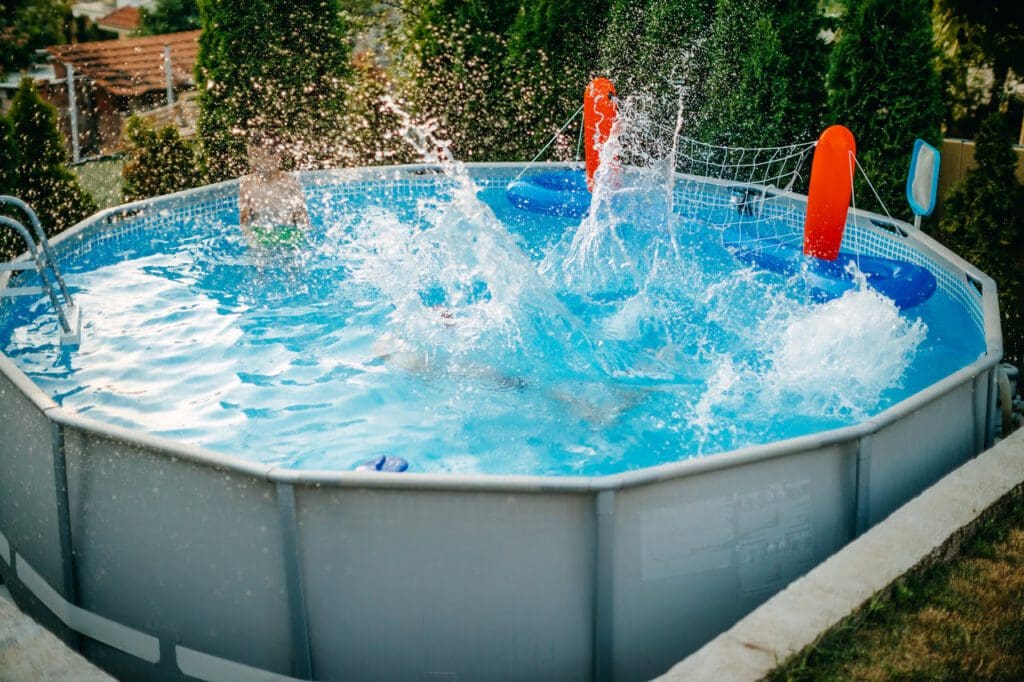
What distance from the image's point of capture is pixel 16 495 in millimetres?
4953

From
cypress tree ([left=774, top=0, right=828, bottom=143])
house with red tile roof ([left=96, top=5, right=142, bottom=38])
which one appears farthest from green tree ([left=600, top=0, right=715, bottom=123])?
house with red tile roof ([left=96, top=5, right=142, bottom=38])

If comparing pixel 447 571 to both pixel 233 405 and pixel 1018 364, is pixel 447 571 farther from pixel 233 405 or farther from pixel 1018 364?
pixel 1018 364

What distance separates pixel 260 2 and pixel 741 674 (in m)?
11.1

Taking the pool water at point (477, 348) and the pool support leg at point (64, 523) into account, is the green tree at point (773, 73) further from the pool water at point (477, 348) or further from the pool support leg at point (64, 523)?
the pool support leg at point (64, 523)

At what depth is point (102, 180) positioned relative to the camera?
45.0 feet

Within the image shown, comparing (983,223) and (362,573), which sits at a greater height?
(983,223)

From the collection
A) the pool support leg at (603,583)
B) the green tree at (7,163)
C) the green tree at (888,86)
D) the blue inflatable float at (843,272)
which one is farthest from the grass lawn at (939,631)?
the green tree at (7,163)

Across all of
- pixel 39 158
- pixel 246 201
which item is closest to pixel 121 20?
pixel 39 158

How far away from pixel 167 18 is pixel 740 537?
39485 millimetres

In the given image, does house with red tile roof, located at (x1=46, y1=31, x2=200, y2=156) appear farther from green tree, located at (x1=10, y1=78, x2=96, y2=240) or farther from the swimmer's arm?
the swimmer's arm

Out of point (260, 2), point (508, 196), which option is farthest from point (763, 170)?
point (260, 2)

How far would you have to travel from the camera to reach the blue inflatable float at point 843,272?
737 centimetres

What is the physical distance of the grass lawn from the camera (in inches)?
138

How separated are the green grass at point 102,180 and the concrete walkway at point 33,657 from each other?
9.12 meters
